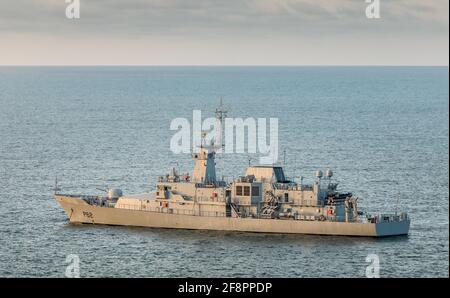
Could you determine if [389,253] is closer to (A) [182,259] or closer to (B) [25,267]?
(A) [182,259]

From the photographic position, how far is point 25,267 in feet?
276

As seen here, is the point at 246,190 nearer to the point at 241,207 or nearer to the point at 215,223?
the point at 241,207

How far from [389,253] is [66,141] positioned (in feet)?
254

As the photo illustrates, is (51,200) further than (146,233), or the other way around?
(51,200)

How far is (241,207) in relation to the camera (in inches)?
3885
